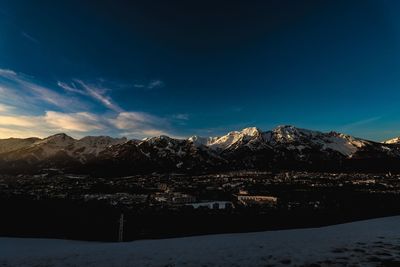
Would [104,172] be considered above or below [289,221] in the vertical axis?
above

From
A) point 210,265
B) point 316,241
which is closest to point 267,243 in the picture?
point 316,241

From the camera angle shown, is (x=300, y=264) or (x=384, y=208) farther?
(x=384, y=208)

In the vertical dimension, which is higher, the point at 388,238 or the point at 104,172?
the point at 104,172

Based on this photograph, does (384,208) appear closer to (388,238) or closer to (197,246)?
(388,238)

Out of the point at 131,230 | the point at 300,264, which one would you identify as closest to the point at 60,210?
the point at 131,230

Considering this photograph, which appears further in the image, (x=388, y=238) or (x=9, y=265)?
(x=388, y=238)

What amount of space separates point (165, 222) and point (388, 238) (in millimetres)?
18589

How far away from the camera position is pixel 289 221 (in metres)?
26.5

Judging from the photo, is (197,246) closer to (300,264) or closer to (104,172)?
(300,264)

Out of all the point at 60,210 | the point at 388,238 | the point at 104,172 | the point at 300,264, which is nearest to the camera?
the point at 300,264

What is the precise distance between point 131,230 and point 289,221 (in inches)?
536

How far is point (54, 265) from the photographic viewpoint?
11008mm

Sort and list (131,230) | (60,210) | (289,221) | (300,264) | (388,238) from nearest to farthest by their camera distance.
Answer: (300,264) → (388,238) → (131,230) → (289,221) → (60,210)

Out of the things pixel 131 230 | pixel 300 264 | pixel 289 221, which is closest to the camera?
pixel 300 264
